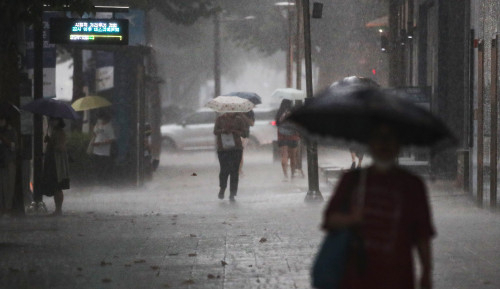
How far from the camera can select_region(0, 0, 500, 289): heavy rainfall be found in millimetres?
5648

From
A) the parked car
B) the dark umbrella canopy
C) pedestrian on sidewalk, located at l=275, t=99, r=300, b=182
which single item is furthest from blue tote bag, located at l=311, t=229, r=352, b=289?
the parked car

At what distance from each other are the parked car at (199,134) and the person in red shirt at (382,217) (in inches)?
1583

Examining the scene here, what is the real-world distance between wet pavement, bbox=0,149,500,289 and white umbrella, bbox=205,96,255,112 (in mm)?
1594

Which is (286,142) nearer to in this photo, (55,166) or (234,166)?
(234,166)

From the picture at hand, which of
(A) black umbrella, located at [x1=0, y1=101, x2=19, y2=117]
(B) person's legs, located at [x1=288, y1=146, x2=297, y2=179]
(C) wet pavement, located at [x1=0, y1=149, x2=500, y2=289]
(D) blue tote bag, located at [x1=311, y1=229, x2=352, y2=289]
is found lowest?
(C) wet pavement, located at [x1=0, y1=149, x2=500, y2=289]

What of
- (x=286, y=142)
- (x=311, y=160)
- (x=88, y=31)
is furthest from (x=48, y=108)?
(x=286, y=142)

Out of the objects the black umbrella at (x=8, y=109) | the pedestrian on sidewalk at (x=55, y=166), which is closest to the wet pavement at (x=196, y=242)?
the pedestrian on sidewalk at (x=55, y=166)

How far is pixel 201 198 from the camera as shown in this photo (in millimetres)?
21875

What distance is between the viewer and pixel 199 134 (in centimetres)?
4644

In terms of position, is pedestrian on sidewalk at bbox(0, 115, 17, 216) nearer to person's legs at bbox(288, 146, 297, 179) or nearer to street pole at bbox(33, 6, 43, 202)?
street pole at bbox(33, 6, 43, 202)

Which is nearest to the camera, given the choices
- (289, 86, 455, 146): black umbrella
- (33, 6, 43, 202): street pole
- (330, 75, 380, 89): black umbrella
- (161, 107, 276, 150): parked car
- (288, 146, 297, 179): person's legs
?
(289, 86, 455, 146): black umbrella

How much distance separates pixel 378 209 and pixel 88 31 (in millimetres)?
13143

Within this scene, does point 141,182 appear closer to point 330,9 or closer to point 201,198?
point 201,198

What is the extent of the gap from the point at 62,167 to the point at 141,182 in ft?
25.8
